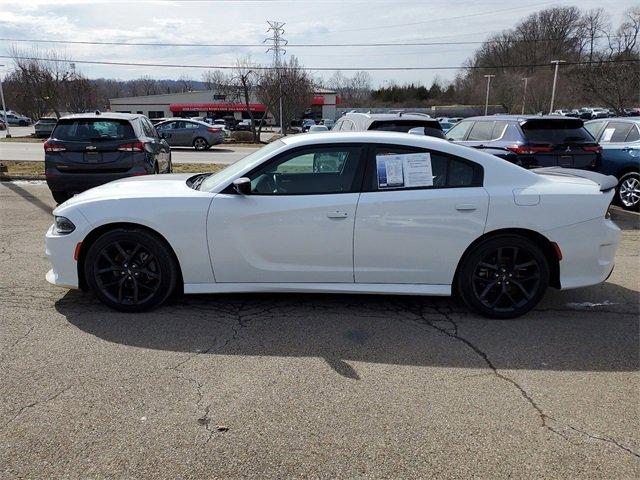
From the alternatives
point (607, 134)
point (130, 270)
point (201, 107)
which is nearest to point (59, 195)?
point (130, 270)

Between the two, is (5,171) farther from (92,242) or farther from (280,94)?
(280,94)

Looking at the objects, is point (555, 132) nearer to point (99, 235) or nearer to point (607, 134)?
point (607, 134)

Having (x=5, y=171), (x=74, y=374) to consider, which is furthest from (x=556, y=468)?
(x=5, y=171)

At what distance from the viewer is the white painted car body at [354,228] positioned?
159 inches

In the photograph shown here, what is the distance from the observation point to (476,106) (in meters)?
81.5

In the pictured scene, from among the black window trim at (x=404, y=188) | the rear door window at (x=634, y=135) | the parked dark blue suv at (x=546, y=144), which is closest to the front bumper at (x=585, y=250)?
the black window trim at (x=404, y=188)

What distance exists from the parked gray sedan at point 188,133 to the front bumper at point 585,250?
2262 centimetres

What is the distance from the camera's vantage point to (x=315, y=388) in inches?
123

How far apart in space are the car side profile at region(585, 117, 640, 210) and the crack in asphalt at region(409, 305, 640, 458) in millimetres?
6784

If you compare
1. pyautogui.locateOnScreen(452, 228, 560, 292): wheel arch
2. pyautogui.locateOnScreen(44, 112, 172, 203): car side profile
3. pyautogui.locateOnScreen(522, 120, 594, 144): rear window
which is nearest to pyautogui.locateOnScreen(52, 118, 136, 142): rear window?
pyautogui.locateOnScreen(44, 112, 172, 203): car side profile

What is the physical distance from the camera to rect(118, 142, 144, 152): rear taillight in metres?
8.11

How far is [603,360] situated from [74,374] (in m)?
3.74

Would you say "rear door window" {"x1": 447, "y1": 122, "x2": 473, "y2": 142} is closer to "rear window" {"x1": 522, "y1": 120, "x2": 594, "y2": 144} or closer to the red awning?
"rear window" {"x1": 522, "y1": 120, "x2": 594, "y2": 144}

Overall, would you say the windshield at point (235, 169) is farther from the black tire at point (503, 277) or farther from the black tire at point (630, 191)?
the black tire at point (630, 191)
